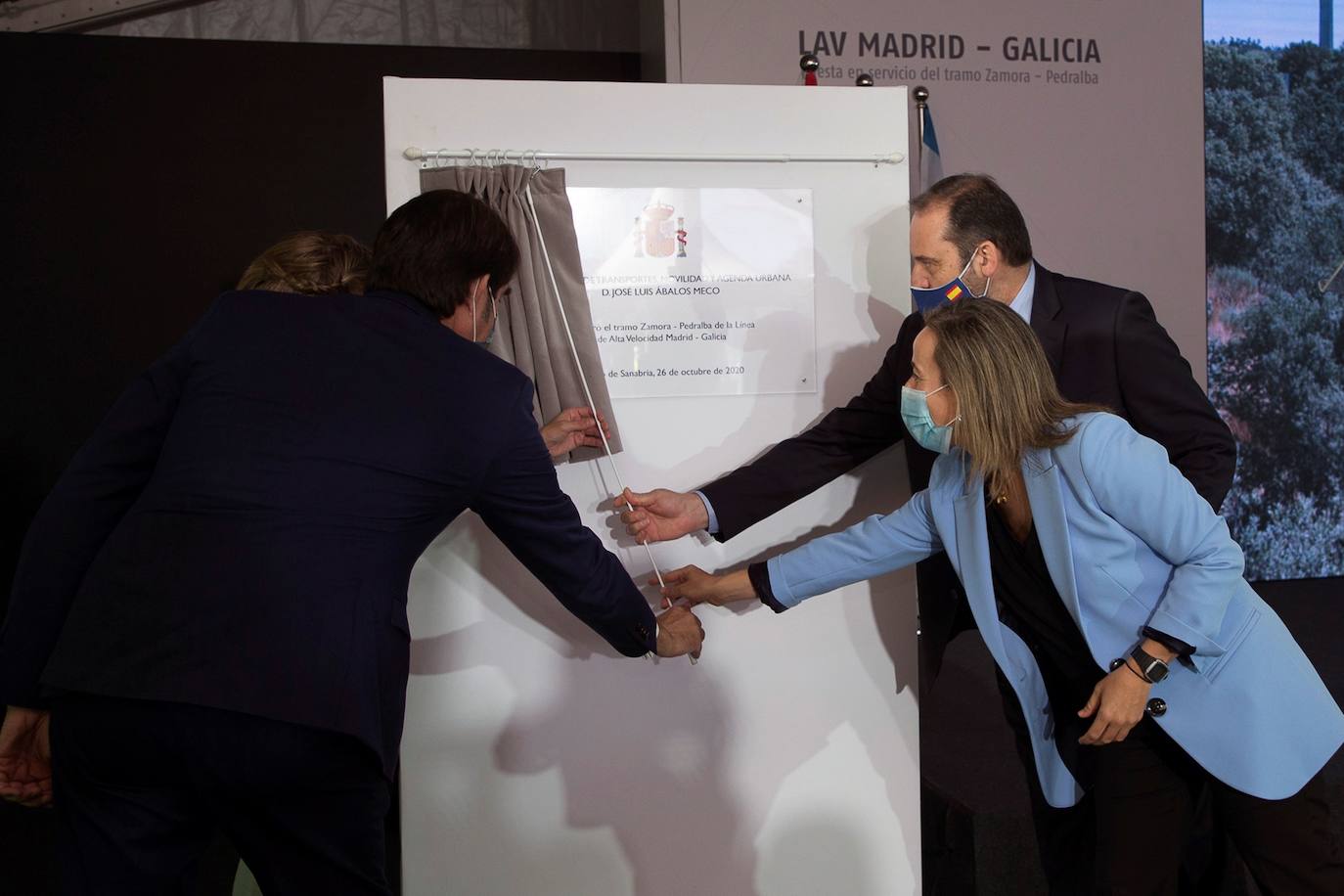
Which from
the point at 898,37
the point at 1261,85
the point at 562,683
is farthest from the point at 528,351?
the point at 1261,85

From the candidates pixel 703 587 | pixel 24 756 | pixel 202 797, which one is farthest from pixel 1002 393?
pixel 24 756

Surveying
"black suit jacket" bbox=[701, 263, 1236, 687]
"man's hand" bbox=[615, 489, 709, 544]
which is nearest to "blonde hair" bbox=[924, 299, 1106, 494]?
"black suit jacket" bbox=[701, 263, 1236, 687]

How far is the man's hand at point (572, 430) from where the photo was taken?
2.35 meters

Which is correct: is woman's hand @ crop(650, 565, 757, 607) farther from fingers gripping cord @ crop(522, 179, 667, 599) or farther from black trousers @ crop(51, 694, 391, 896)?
black trousers @ crop(51, 694, 391, 896)

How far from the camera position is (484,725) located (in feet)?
8.07

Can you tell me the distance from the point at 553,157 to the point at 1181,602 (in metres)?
1.50

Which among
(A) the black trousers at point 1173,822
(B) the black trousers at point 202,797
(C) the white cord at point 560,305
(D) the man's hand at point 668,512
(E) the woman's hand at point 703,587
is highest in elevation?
(C) the white cord at point 560,305

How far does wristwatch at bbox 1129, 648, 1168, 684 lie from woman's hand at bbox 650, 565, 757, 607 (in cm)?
76

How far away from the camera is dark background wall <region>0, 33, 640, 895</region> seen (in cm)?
415

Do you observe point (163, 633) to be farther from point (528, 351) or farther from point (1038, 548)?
point (1038, 548)

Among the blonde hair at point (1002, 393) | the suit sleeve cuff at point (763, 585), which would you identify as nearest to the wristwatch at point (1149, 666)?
the blonde hair at point (1002, 393)

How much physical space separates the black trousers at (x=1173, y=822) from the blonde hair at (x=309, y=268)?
1.58 metres

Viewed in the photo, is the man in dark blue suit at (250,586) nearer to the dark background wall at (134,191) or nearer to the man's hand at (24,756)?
the man's hand at (24,756)

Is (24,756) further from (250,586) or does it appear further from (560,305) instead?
(560,305)
